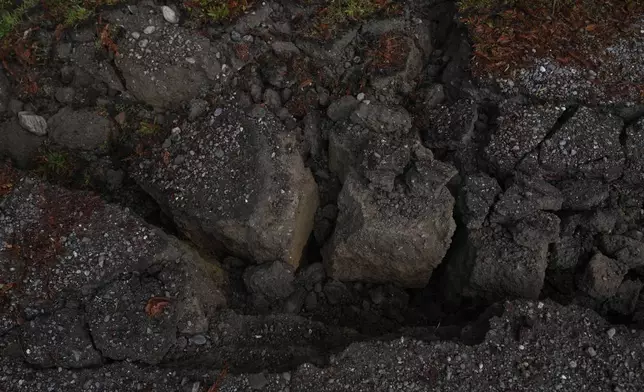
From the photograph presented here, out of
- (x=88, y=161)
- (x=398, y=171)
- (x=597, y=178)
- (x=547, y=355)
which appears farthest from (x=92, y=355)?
(x=597, y=178)

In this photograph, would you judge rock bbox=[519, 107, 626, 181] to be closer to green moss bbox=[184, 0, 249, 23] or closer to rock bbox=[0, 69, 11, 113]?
green moss bbox=[184, 0, 249, 23]

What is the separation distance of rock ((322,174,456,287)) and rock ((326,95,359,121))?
496mm

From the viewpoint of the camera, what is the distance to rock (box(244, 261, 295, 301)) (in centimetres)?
428

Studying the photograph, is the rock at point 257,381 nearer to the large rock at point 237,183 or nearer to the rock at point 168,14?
the large rock at point 237,183

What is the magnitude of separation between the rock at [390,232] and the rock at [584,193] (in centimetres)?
79

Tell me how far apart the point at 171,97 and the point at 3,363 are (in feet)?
6.82

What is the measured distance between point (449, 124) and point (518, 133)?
18.7 inches

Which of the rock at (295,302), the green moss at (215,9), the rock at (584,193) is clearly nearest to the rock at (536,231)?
the rock at (584,193)

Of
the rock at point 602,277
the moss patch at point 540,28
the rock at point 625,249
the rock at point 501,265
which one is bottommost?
the rock at point 501,265

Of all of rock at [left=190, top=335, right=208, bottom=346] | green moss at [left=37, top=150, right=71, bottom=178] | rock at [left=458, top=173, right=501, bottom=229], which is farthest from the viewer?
green moss at [left=37, top=150, right=71, bottom=178]

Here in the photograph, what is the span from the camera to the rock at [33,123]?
178 inches

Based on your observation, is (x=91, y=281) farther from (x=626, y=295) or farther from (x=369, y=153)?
(x=626, y=295)

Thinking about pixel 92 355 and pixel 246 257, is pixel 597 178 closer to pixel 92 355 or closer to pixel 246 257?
pixel 246 257

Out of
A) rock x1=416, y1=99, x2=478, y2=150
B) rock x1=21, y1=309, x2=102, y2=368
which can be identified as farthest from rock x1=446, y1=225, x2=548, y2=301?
rock x1=21, y1=309, x2=102, y2=368
